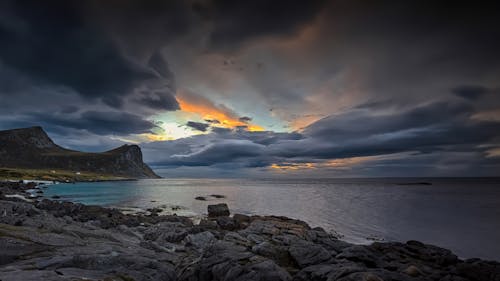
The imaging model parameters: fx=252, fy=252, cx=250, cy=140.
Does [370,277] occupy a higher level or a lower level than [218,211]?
higher

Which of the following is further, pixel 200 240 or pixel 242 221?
pixel 242 221

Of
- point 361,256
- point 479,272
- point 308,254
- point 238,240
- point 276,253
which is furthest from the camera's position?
point 238,240

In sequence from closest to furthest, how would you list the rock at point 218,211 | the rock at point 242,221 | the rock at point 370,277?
the rock at point 370,277
the rock at point 242,221
the rock at point 218,211

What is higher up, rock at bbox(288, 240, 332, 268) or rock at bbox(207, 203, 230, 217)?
rock at bbox(288, 240, 332, 268)

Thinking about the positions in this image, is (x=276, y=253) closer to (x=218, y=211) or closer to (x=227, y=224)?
(x=227, y=224)

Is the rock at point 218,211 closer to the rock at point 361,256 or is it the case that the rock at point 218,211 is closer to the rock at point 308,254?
the rock at point 308,254

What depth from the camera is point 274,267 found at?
44.9 ft

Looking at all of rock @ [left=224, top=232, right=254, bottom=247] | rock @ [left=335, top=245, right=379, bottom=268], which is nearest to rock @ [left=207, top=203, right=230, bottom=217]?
rock @ [left=224, top=232, right=254, bottom=247]

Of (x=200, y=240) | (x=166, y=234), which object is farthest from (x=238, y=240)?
(x=166, y=234)

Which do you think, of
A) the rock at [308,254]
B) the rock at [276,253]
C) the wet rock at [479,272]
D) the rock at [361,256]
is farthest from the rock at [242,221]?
the wet rock at [479,272]

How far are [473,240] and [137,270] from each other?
47.0 meters

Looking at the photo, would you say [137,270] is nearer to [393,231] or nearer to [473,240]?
[393,231]

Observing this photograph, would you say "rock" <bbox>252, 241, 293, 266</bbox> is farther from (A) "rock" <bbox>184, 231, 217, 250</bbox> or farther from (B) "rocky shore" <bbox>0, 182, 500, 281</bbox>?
(A) "rock" <bbox>184, 231, 217, 250</bbox>

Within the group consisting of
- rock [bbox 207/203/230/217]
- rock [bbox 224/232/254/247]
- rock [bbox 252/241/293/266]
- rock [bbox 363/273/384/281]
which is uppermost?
rock [bbox 363/273/384/281]
